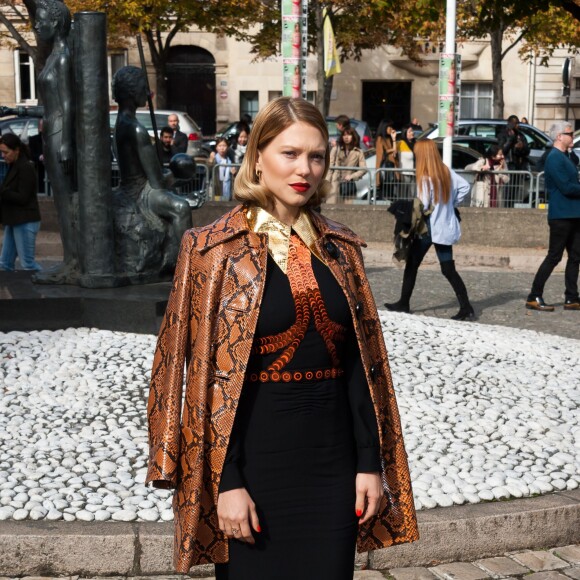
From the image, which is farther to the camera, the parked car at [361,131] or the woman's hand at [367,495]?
the parked car at [361,131]

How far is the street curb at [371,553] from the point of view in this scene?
492 cm

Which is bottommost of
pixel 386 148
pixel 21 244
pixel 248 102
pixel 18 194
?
pixel 21 244

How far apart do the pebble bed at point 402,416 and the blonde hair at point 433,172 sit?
2265 millimetres

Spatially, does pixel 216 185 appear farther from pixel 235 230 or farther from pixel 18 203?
pixel 235 230

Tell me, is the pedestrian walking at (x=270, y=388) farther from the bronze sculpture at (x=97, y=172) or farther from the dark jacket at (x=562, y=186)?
the dark jacket at (x=562, y=186)

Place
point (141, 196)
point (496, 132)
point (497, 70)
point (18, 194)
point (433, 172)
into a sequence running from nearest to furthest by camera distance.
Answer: point (141, 196) → point (433, 172) → point (18, 194) → point (496, 132) → point (497, 70)

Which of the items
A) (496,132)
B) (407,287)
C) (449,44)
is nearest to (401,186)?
(449,44)

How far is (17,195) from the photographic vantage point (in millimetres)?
13211

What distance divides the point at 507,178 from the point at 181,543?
1496 centimetres

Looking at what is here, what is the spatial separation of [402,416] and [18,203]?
7.45 meters

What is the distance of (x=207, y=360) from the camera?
3.16m

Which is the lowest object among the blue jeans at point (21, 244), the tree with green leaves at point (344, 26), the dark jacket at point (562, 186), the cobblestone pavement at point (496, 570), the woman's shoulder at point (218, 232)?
the cobblestone pavement at point (496, 570)

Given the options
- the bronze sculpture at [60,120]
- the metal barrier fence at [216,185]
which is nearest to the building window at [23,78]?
the metal barrier fence at [216,185]

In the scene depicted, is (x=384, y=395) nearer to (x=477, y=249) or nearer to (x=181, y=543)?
(x=181, y=543)
